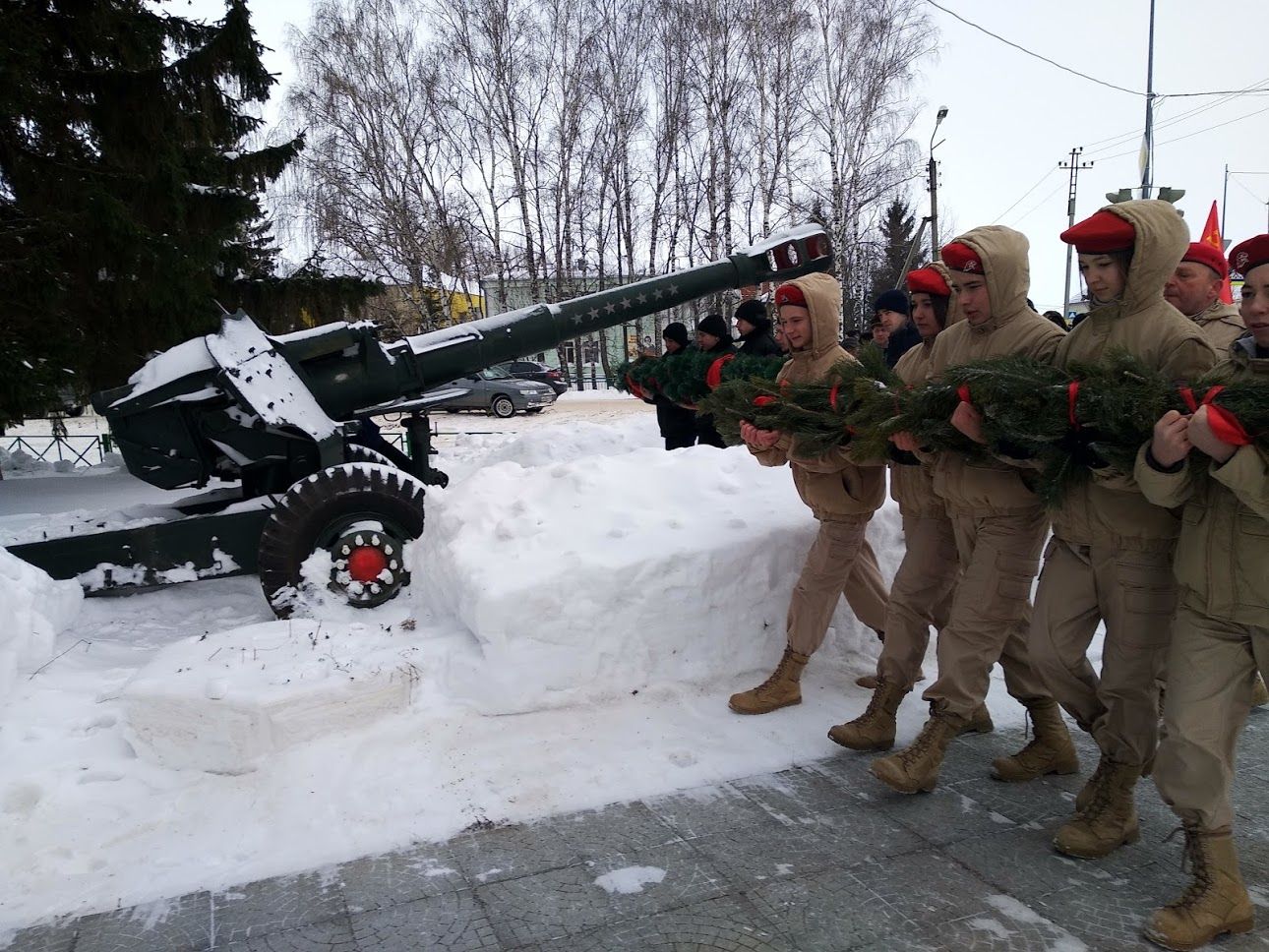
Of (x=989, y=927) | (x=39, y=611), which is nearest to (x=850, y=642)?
(x=989, y=927)

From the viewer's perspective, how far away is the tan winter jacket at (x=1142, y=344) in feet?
8.72

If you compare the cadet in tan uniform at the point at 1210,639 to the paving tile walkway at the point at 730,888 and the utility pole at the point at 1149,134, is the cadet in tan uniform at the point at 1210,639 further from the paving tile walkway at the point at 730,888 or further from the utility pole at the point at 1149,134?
the utility pole at the point at 1149,134

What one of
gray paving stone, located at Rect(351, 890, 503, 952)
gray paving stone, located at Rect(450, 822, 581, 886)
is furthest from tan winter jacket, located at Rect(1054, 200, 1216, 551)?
gray paving stone, located at Rect(351, 890, 503, 952)

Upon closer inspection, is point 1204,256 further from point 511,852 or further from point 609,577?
point 511,852

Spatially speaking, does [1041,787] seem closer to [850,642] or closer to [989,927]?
[989,927]

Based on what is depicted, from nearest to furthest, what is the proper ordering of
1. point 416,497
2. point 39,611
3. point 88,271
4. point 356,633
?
point 356,633, point 39,611, point 416,497, point 88,271

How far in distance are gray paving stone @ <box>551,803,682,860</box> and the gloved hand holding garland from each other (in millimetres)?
1468

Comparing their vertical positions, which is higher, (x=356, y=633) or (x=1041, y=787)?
(x=356, y=633)

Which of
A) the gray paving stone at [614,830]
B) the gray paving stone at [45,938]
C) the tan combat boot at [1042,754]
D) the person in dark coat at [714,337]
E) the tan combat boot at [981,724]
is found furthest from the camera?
the person in dark coat at [714,337]

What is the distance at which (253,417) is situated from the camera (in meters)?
5.32

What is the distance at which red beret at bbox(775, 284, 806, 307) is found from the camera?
387 cm

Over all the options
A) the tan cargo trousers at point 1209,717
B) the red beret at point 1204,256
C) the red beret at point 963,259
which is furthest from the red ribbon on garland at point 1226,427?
the red beret at point 1204,256

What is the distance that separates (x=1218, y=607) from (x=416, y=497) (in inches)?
153

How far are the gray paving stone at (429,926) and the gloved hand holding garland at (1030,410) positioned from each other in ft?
6.47
